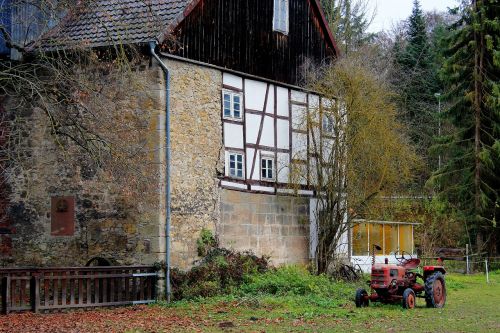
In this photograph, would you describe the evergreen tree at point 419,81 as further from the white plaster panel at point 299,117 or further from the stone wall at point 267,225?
the stone wall at point 267,225

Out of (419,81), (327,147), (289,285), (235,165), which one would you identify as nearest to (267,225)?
(235,165)

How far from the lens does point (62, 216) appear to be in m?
22.6

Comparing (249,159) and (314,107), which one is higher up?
(314,107)

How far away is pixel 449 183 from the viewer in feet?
115

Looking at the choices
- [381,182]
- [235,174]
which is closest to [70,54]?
[235,174]

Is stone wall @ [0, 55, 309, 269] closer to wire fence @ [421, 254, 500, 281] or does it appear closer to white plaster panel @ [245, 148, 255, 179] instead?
white plaster panel @ [245, 148, 255, 179]

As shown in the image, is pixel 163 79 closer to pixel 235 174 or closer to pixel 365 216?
pixel 235 174

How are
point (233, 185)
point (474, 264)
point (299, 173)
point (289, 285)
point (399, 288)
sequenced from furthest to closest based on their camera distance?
point (474, 264) → point (299, 173) → point (233, 185) → point (289, 285) → point (399, 288)

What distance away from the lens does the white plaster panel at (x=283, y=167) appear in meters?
26.0

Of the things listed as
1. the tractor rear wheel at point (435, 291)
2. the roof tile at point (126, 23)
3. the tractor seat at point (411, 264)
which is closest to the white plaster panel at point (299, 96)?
the roof tile at point (126, 23)

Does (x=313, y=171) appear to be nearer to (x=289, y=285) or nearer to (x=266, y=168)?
(x=266, y=168)

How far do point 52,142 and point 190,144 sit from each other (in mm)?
4020

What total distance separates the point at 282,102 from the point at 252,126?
188cm

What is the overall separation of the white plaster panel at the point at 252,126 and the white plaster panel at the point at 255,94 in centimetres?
28
